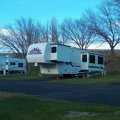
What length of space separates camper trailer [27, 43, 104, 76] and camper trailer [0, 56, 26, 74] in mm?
19348

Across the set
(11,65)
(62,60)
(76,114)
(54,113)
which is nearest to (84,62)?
(62,60)

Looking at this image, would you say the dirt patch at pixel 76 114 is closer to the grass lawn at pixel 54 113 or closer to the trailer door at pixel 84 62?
the grass lawn at pixel 54 113

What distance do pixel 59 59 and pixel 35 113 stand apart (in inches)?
1012

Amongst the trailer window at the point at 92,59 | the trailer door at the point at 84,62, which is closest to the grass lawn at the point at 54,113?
the trailer door at the point at 84,62

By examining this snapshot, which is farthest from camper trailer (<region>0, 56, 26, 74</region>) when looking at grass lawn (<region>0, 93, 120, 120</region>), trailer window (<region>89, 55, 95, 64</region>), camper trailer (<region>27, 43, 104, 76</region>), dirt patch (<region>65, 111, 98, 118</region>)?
dirt patch (<region>65, 111, 98, 118</region>)

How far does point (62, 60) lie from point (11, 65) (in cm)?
2297

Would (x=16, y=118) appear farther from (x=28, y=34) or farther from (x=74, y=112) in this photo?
(x=28, y=34)

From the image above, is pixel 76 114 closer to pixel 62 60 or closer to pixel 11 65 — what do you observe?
pixel 62 60

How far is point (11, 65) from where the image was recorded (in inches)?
2302

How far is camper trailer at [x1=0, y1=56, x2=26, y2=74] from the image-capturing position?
187ft

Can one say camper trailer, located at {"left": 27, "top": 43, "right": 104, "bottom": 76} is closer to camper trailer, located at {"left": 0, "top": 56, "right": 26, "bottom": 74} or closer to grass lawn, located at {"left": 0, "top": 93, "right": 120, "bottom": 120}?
camper trailer, located at {"left": 0, "top": 56, "right": 26, "bottom": 74}

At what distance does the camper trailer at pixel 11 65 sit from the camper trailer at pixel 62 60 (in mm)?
19348

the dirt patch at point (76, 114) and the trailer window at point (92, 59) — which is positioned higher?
the trailer window at point (92, 59)

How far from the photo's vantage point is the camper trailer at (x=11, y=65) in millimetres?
57062
